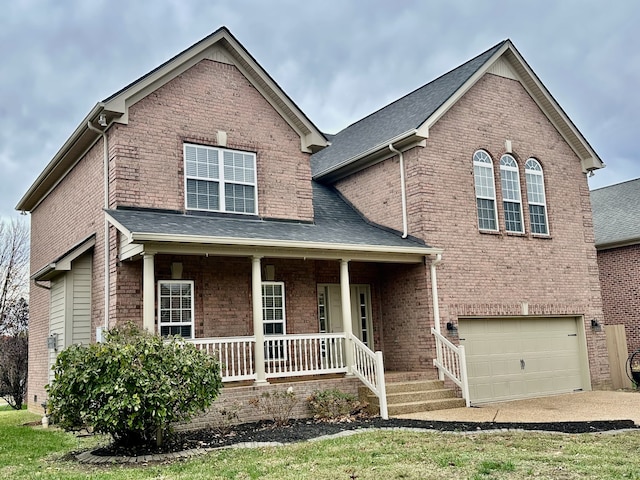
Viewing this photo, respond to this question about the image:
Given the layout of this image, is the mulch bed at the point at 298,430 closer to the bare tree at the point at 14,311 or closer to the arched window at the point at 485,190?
the arched window at the point at 485,190

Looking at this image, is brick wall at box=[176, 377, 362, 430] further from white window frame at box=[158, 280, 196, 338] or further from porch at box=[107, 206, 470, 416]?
white window frame at box=[158, 280, 196, 338]

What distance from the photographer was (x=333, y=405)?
463 inches

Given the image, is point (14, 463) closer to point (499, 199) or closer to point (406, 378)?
point (406, 378)

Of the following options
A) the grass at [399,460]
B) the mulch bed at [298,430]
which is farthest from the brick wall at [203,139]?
the grass at [399,460]

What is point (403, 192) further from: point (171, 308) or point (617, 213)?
point (617, 213)

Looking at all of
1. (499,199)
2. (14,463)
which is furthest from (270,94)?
(14,463)

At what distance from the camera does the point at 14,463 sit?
866cm

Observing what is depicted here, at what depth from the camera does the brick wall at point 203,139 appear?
40.7 feet

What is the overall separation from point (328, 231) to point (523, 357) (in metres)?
5.95

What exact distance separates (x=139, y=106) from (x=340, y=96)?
2194 centimetres

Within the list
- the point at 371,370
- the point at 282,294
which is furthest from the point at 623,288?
the point at 282,294

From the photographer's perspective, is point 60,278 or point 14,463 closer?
point 14,463

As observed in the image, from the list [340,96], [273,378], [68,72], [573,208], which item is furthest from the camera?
[340,96]

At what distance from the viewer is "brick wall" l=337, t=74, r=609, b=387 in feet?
47.6
